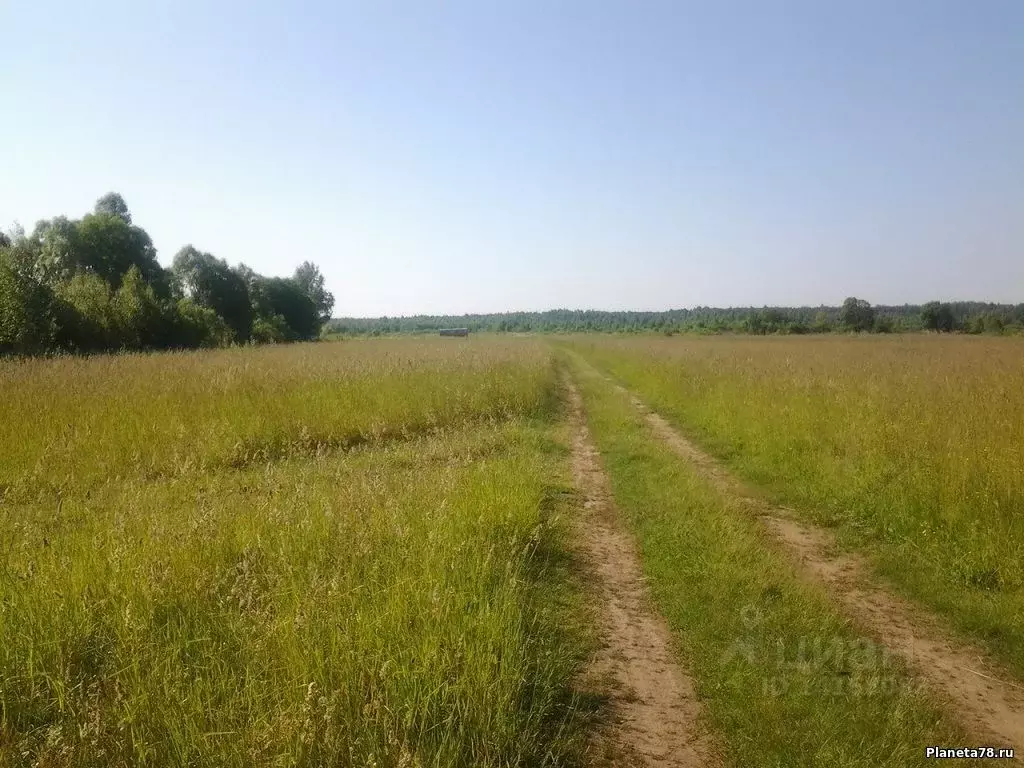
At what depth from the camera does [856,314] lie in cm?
7406

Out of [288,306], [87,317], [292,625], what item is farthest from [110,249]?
[292,625]

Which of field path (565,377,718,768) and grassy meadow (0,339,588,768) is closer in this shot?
grassy meadow (0,339,588,768)

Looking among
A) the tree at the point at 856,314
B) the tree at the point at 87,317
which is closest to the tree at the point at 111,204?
the tree at the point at 87,317

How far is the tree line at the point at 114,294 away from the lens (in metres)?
22.9

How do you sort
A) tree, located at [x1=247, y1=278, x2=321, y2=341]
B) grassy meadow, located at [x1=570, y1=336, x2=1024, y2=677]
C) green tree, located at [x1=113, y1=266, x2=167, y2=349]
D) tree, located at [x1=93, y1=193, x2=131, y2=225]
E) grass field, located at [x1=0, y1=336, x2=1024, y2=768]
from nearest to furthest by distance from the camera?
grass field, located at [x1=0, y1=336, x2=1024, y2=768], grassy meadow, located at [x1=570, y1=336, x2=1024, y2=677], green tree, located at [x1=113, y1=266, x2=167, y2=349], tree, located at [x1=93, y1=193, x2=131, y2=225], tree, located at [x1=247, y1=278, x2=321, y2=341]

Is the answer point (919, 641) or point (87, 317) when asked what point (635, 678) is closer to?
point (919, 641)

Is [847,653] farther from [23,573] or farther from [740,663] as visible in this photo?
[23,573]

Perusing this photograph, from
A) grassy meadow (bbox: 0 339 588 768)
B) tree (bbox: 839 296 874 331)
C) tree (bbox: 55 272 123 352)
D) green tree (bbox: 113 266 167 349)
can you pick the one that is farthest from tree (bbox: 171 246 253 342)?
tree (bbox: 839 296 874 331)

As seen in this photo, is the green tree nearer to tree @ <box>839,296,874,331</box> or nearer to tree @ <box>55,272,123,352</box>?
tree @ <box>55,272,123,352</box>

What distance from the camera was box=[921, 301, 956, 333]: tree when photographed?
219ft

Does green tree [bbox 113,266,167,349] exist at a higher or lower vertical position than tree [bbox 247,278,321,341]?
lower

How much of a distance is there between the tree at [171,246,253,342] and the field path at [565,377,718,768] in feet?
162

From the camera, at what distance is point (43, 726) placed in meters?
2.74

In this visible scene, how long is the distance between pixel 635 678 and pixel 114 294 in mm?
35237
